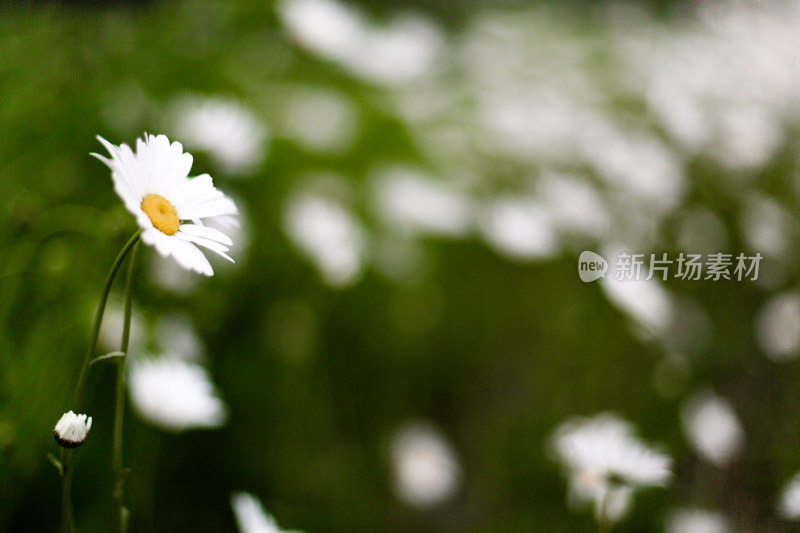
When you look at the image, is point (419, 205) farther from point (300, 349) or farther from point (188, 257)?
point (188, 257)

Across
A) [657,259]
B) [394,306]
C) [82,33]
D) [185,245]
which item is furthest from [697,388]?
[82,33]

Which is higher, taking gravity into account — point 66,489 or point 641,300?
point 641,300

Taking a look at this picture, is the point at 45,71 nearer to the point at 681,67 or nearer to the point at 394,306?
the point at 394,306

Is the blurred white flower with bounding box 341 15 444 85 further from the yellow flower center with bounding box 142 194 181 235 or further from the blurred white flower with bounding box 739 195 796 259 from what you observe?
the yellow flower center with bounding box 142 194 181 235

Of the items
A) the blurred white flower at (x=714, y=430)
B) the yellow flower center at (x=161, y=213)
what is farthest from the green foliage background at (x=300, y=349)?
the yellow flower center at (x=161, y=213)

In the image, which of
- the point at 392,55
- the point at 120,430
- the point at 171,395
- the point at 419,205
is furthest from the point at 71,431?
the point at 392,55
